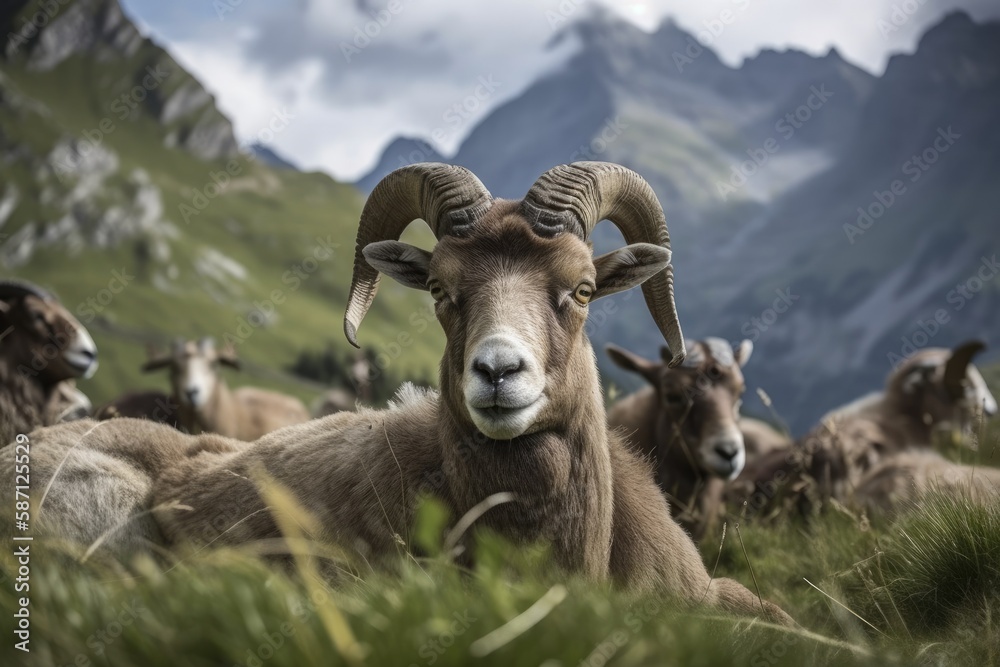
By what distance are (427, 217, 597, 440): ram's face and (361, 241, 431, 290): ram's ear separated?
417mm

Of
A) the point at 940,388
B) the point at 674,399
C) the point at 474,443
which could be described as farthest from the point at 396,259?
the point at 940,388

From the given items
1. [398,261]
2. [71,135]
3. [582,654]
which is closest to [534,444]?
[398,261]

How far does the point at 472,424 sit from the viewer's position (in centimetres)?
535

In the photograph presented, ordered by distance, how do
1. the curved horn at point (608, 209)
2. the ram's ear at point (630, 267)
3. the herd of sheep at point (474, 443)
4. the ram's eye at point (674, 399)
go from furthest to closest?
the ram's eye at point (674, 399) → the ram's ear at point (630, 267) → the curved horn at point (608, 209) → the herd of sheep at point (474, 443)

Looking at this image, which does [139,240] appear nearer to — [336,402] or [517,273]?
[336,402]

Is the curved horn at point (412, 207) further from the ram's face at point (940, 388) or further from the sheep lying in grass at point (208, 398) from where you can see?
the ram's face at point (940, 388)

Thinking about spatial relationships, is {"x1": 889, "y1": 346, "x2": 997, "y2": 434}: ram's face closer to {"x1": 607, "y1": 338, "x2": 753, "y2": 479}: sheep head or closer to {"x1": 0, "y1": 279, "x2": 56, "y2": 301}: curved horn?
{"x1": 607, "y1": 338, "x2": 753, "y2": 479}: sheep head

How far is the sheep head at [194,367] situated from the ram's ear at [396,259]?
11214 millimetres

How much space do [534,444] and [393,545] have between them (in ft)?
3.58

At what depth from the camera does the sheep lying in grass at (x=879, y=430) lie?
1152cm

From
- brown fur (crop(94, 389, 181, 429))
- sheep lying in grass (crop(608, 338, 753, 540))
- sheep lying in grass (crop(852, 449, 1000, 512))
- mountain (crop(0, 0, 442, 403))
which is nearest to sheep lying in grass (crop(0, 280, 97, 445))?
brown fur (crop(94, 389, 181, 429))

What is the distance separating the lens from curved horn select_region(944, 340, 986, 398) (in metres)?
15.4

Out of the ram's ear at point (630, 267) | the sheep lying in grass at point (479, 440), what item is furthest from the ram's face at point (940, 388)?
the ram's ear at point (630, 267)

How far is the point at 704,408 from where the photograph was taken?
1027 cm
